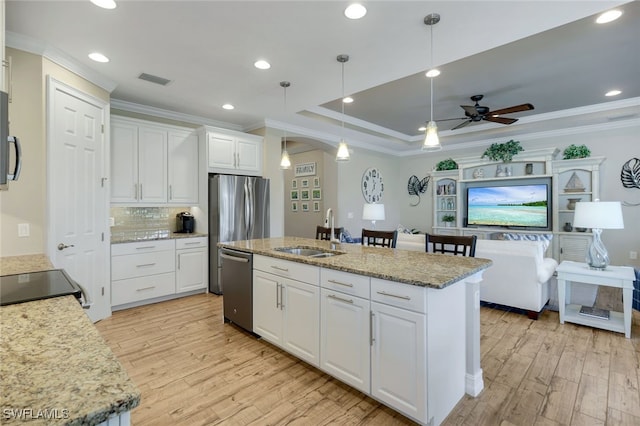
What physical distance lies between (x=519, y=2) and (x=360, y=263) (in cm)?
213

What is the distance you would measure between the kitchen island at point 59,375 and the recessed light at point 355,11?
2.38 meters

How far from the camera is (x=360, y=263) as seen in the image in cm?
220

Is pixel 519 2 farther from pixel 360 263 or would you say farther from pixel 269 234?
pixel 269 234

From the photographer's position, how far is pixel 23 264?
2170mm

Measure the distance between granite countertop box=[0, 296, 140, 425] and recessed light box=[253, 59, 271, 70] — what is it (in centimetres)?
269

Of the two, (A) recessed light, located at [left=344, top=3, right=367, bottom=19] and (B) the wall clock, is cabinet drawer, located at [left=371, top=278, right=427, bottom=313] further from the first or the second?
(B) the wall clock

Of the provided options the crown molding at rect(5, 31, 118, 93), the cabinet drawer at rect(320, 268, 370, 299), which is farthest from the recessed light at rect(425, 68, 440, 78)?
the crown molding at rect(5, 31, 118, 93)

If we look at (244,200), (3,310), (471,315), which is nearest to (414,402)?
(471,315)

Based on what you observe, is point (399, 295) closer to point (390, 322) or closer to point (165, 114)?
point (390, 322)

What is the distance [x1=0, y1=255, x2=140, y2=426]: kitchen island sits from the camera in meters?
0.60

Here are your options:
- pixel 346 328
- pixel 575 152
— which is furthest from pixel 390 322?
pixel 575 152

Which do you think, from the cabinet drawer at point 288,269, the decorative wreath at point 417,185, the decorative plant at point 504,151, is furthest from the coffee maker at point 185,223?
the decorative plant at point 504,151

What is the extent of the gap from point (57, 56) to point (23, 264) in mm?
1937

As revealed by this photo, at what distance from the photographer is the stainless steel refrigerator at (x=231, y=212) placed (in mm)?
4441
